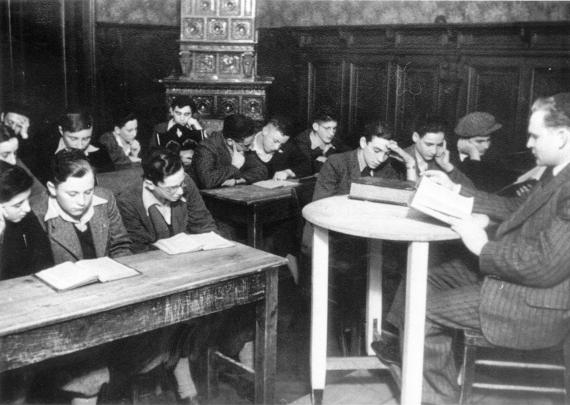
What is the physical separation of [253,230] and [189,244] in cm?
139

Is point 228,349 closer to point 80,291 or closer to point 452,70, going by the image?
point 80,291

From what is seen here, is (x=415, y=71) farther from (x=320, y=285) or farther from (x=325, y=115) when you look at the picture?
(x=320, y=285)

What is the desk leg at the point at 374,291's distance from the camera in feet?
10.5

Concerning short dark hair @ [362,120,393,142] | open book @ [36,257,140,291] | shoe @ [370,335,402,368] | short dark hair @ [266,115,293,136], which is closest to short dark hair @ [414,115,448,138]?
short dark hair @ [362,120,393,142]

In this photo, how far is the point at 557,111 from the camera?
7.57 ft

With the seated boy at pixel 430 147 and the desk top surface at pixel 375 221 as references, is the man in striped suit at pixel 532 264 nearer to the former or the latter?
the desk top surface at pixel 375 221

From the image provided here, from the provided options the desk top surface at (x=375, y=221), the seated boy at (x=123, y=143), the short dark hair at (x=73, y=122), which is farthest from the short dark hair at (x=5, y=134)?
the desk top surface at (x=375, y=221)

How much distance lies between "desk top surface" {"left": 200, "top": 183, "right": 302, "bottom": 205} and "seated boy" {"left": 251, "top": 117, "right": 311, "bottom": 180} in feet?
1.42

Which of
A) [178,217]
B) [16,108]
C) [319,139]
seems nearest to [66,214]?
[178,217]

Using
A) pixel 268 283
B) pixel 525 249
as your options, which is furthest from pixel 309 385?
pixel 525 249

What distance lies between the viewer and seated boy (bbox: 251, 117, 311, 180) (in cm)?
488

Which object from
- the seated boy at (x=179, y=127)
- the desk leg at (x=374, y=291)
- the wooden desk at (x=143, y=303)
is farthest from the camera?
the seated boy at (x=179, y=127)

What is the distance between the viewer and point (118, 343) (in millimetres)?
2531

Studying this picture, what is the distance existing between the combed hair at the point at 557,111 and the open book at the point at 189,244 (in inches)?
54.5
